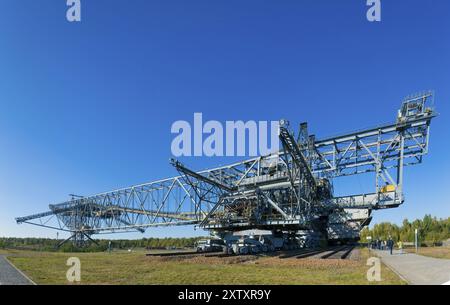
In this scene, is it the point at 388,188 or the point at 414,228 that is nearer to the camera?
the point at 388,188

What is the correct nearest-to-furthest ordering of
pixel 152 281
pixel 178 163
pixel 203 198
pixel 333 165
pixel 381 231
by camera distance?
pixel 152 281 < pixel 178 163 < pixel 203 198 < pixel 333 165 < pixel 381 231

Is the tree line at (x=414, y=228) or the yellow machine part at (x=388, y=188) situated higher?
the yellow machine part at (x=388, y=188)

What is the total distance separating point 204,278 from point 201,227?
106ft

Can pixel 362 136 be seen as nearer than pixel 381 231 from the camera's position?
Yes

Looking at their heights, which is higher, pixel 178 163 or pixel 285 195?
pixel 178 163

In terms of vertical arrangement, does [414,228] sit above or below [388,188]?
below

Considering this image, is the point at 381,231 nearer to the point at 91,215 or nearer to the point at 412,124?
the point at 412,124

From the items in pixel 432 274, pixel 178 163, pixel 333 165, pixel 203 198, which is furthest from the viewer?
pixel 333 165

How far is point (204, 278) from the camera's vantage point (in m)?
16.2

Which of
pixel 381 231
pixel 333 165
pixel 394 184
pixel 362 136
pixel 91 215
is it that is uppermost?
pixel 362 136

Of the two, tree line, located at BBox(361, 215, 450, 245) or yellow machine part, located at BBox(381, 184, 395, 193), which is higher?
yellow machine part, located at BBox(381, 184, 395, 193)

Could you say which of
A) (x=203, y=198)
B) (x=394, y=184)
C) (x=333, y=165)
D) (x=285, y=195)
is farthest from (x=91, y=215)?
(x=394, y=184)

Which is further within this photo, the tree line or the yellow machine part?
the tree line

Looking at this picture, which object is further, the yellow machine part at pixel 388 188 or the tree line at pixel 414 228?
the tree line at pixel 414 228
